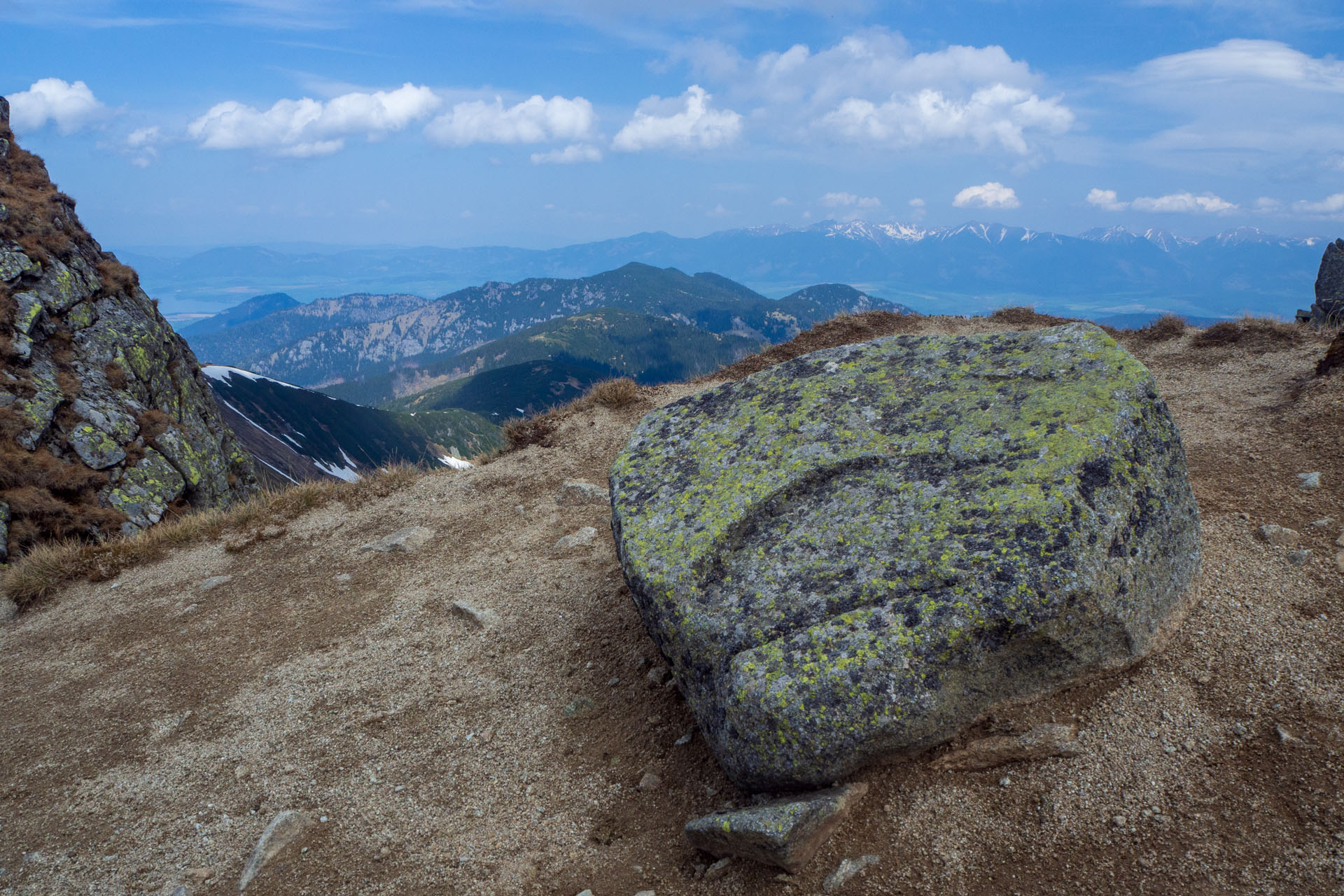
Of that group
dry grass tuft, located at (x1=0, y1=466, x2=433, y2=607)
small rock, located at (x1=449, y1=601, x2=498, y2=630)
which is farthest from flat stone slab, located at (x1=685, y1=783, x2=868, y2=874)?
dry grass tuft, located at (x1=0, y1=466, x2=433, y2=607)

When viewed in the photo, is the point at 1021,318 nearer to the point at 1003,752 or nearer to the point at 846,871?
the point at 1003,752

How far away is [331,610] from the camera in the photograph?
970 centimetres

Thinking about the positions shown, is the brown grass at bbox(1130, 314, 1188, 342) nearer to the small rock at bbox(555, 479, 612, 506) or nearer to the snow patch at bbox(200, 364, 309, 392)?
the small rock at bbox(555, 479, 612, 506)

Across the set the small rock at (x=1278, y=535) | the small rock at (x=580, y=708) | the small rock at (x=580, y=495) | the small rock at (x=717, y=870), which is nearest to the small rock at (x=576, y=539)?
the small rock at (x=580, y=495)

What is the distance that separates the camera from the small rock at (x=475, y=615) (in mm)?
8594

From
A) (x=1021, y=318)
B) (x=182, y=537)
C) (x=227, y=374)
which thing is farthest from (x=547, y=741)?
(x=227, y=374)

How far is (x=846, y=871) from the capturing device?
4.42 meters

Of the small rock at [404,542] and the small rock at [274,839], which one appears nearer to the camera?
the small rock at [274,839]

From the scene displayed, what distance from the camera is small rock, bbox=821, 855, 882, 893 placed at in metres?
4.37

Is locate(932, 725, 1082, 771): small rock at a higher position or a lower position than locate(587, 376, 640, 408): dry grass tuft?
lower

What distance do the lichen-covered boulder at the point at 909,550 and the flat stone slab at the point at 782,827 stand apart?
18cm

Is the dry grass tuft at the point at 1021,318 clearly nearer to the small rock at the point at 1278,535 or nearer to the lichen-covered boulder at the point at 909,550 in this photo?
the small rock at the point at 1278,535

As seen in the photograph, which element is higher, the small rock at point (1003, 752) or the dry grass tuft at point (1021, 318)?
the dry grass tuft at point (1021, 318)

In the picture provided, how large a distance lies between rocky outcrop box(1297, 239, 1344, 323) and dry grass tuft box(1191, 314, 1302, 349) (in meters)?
3.12
